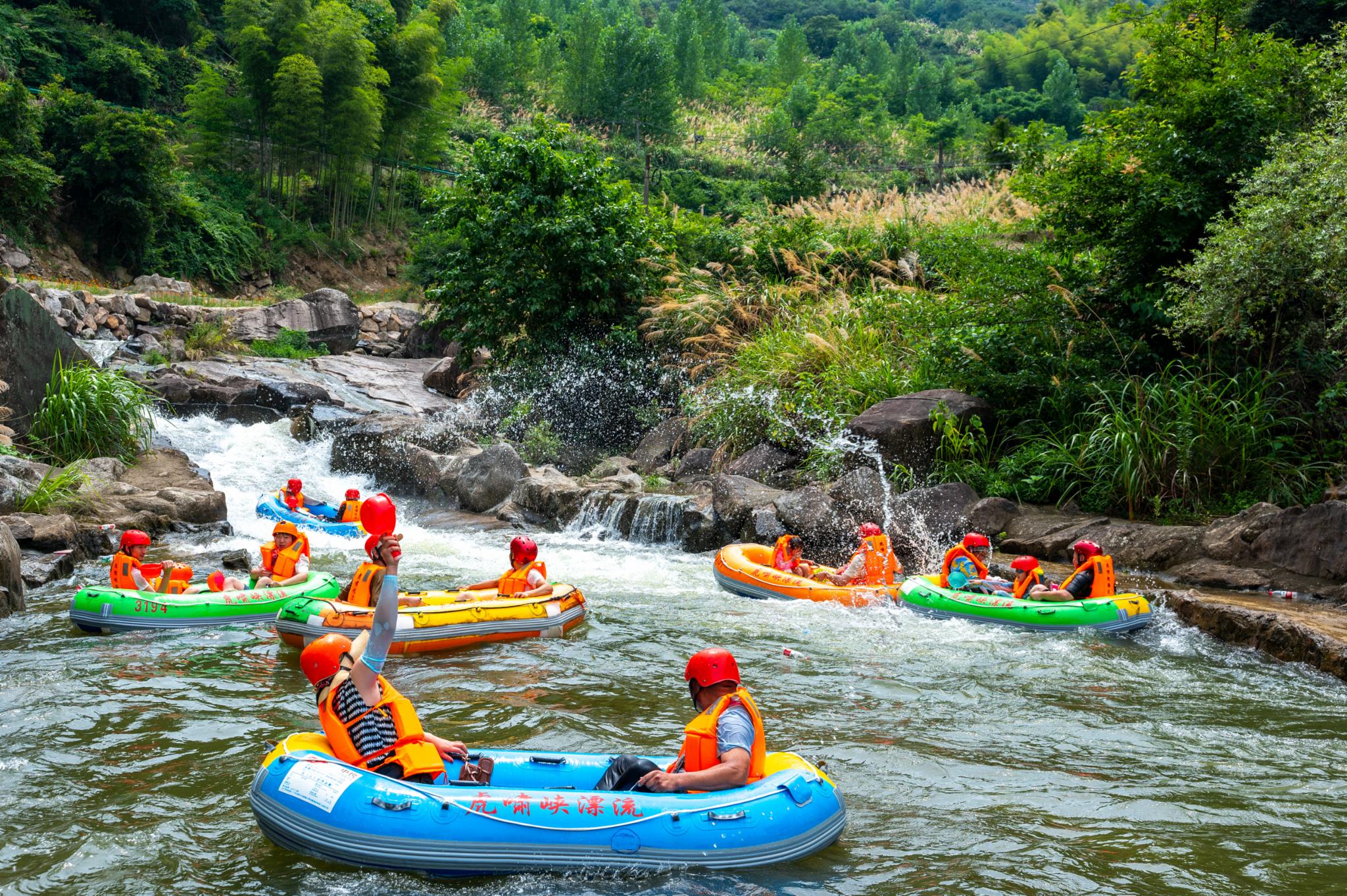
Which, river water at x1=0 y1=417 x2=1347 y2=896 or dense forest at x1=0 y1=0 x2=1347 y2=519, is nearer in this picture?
river water at x1=0 y1=417 x2=1347 y2=896

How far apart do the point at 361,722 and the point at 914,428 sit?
932 cm

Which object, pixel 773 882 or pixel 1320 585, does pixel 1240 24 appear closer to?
pixel 1320 585

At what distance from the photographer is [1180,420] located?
1103 centimetres

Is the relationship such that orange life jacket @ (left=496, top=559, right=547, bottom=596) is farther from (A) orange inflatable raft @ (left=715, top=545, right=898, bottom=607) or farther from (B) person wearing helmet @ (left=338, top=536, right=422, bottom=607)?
(A) orange inflatable raft @ (left=715, top=545, right=898, bottom=607)

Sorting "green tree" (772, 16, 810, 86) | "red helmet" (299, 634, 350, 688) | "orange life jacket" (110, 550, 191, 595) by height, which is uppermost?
"green tree" (772, 16, 810, 86)

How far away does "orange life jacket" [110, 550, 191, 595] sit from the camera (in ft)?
27.4

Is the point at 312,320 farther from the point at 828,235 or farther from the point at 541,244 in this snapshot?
the point at 828,235

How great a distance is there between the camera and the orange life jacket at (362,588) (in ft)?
25.9

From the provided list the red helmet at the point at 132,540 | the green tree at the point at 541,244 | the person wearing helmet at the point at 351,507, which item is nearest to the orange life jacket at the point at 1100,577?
the red helmet at the point at 132,540

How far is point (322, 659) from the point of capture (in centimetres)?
456

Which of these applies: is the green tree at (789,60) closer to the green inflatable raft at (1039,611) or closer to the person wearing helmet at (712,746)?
the green inflatable raft at (1039,611)

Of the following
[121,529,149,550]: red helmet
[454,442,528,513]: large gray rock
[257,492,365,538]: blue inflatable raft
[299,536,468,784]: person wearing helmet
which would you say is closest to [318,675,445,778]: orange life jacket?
[299,536,468,784]: person wearing helmet

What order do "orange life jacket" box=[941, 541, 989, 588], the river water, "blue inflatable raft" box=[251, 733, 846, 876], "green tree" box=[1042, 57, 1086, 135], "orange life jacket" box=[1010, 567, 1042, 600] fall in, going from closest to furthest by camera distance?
"blue inflatable raft" box=[251, 733, 846, 876] < the river water < "orange life jacket" box=[1010, 567, 1042, 600] < "orange life jacket" box=[941, 541, 989, 588] < "green tree" box=[1042, 57, 1086, 135]

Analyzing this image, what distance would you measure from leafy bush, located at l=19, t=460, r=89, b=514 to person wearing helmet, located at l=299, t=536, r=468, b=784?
27.6ft
